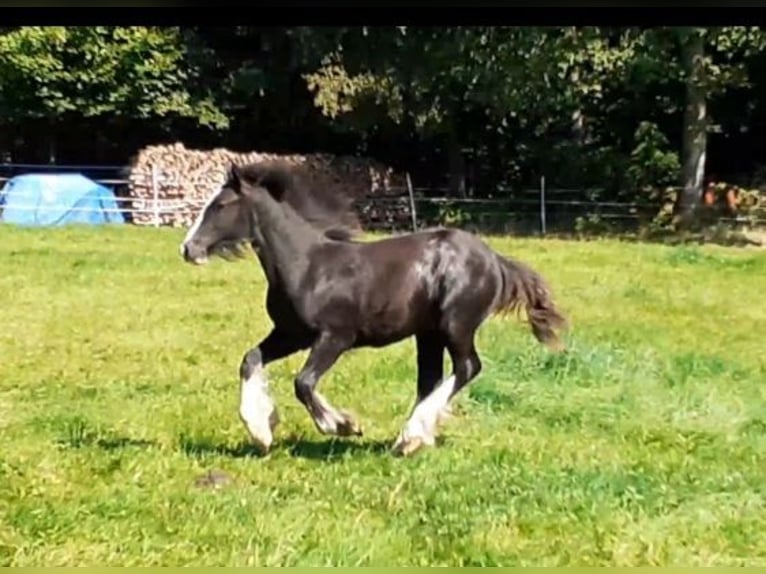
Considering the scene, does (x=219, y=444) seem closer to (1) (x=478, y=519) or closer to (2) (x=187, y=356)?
(1) (x=478, y=519)

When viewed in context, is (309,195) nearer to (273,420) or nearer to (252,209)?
(252,209)

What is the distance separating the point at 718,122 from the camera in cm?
436

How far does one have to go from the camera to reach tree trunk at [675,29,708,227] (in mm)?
4465

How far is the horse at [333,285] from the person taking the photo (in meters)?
2.37

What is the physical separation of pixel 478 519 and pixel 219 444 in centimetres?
66

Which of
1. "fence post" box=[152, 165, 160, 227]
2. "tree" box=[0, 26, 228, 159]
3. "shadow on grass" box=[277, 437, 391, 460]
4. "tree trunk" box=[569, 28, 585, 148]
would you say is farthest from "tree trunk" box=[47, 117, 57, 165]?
"fence post" box=[152, 165, 160, 227]

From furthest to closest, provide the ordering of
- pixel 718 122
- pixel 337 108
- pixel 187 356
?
pixel 718 122, pixel 337 108, pixel 187 356

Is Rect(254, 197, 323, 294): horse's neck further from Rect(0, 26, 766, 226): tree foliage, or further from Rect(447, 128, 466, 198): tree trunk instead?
Rect(447, 128, 466, 198): tree trunk

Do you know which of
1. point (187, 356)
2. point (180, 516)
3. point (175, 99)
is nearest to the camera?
point (180, 516)

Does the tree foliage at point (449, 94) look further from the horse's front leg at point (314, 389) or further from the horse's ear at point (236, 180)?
the horse's front leg at point (314, 389)

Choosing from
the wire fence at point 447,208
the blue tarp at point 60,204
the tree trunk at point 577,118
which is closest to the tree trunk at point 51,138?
the wire fence at point 447,208

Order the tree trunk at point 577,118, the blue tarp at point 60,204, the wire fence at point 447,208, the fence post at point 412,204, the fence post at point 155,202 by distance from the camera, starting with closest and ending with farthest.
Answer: the tree trunk at point 577,118
the wire fence at point 447,208
the fence post at point 412,204
the blue tarp at point 60,204
the fence post at point 155,202

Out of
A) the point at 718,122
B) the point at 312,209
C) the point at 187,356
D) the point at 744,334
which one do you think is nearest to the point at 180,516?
the point at 312,209

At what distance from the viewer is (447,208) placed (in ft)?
16.2
